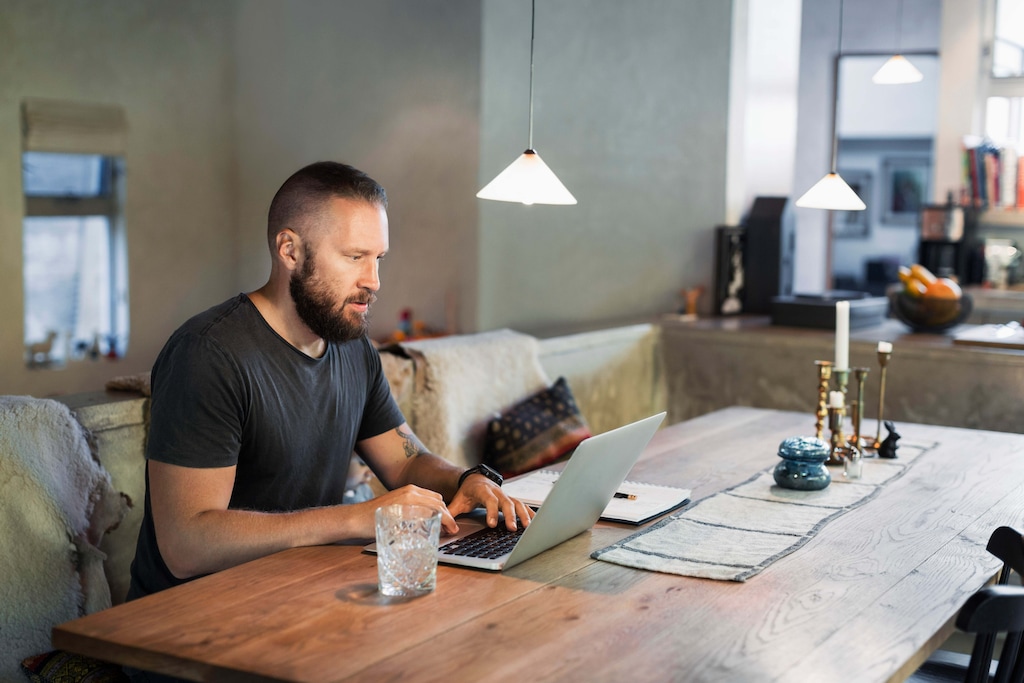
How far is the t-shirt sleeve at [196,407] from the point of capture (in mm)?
1861

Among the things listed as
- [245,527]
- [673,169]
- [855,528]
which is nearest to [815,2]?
[673,169]

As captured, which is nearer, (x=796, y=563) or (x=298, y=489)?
(x=796, y=563)

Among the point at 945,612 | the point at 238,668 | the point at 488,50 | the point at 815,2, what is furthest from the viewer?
the point at 815,2

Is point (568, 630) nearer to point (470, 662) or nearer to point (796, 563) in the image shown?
point (470, 662)

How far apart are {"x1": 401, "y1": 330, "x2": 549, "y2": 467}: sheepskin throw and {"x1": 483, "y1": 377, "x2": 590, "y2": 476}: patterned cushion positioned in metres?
0.06

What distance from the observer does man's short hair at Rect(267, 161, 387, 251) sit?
2057 mm

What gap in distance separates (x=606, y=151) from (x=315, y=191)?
3.02m

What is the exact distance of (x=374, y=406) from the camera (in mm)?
2340

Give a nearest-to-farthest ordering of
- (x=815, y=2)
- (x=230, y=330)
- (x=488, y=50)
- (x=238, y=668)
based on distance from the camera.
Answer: (x=238, y=668)
(x=230, y=330)
(x=488, y=50)
(x=815, y=2)

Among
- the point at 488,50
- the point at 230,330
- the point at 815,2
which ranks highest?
the point at 815,2

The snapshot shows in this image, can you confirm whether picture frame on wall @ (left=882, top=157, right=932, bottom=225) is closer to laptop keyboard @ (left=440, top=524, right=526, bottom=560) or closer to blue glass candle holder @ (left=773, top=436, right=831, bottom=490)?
blue glass candle holder @ (left=773, top=436, right=831, bottom=490)

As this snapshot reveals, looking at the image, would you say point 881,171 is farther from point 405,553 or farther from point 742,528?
point 405,553

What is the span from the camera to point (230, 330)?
2.00 m

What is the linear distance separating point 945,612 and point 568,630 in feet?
1.82
